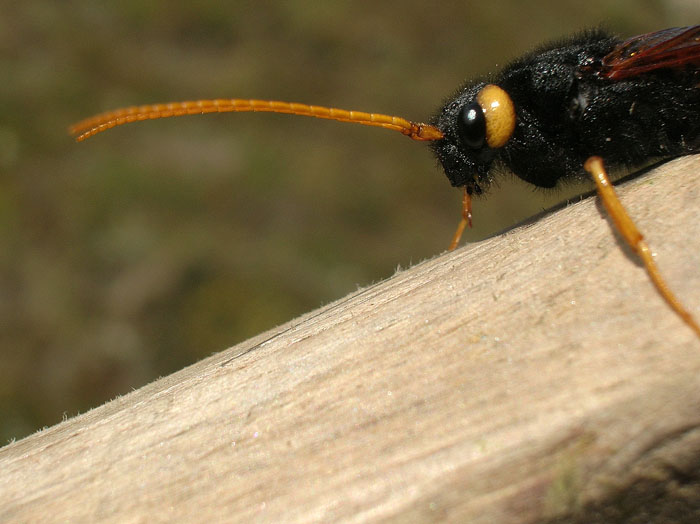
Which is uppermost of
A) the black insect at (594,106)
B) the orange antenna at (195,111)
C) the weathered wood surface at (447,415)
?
the orange antenna at (195,111)

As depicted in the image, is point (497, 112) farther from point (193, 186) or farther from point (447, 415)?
point (193, 186)

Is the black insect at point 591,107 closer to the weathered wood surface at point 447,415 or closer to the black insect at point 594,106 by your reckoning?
the black insect at point 594,106

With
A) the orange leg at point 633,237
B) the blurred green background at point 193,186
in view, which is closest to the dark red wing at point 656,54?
the orange leg at point 633,237

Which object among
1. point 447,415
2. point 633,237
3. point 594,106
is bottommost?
point 447,415

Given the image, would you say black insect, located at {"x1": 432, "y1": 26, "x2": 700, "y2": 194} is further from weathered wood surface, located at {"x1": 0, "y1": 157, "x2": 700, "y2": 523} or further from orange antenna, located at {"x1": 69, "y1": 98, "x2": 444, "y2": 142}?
weathered wood surface, located at {"x1": 0, "y1": 157, "x2": 700, "y2": 523}

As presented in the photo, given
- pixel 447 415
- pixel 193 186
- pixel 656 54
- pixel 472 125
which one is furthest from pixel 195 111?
pixel 193 186

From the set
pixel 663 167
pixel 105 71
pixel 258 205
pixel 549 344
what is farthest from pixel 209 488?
pixel 105 71

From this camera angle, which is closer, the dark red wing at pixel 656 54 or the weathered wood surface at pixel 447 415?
the weathered wood surface at pixel 447 415
